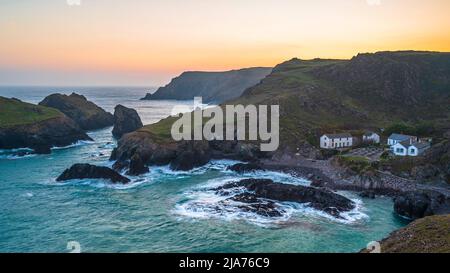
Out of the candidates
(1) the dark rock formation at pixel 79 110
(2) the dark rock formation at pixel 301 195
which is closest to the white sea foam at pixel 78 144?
(1) the dark rock formation at pixel 79 110

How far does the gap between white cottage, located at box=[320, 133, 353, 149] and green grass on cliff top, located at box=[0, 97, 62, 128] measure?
76467mm

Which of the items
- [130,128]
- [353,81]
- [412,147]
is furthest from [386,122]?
[130,128]

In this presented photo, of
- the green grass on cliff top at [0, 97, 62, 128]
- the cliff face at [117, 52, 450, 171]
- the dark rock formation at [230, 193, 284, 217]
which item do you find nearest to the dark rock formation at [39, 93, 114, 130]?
the green grass on cliff top at [0, 97, 62, 128]

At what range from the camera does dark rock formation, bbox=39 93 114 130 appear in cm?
13512

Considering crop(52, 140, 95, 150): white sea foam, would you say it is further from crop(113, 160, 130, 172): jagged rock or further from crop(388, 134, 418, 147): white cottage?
crop(388, 134, 418, 147): white cottage

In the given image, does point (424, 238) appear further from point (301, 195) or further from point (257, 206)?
point (301, 195)

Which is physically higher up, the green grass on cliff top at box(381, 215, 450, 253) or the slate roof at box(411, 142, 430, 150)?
the slate roof at box(411, 142, 430, 150)

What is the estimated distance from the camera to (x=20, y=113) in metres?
106

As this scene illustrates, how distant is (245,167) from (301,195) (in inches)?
781

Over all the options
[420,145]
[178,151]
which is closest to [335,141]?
[420,145]

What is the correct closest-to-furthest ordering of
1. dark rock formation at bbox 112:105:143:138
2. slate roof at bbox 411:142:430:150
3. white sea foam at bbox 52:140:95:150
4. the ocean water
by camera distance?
the ocean water → slate roof at bbox 411:142:430:150 → white sea foam at bbox 52:140:95:150 → dark rock formation at bbox 112:105:143:138

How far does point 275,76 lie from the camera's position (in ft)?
451
